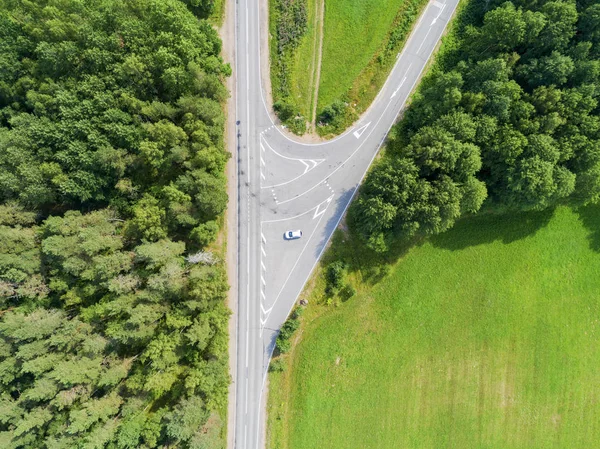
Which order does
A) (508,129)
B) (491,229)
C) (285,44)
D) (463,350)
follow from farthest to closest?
(463,350) → (491,229) → (285,44) → (508,129)

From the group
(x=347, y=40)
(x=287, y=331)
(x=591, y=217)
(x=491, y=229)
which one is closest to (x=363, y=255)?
(x=287, y=331)

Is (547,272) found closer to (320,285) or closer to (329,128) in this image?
(320,285)

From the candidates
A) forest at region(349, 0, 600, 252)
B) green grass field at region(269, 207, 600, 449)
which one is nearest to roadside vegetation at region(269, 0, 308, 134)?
forest at region(349, 0, 600, 252)

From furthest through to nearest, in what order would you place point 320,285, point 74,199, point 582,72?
point 320,285 → point 74,199 → point 582,72

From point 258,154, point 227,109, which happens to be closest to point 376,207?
point 258,154

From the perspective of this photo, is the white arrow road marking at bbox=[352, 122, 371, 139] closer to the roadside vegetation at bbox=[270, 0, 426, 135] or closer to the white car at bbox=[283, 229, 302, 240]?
the roadside vegetation at bbox=[270, 0, 426, 135]

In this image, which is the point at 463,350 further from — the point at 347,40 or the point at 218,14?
the point at 218,14
